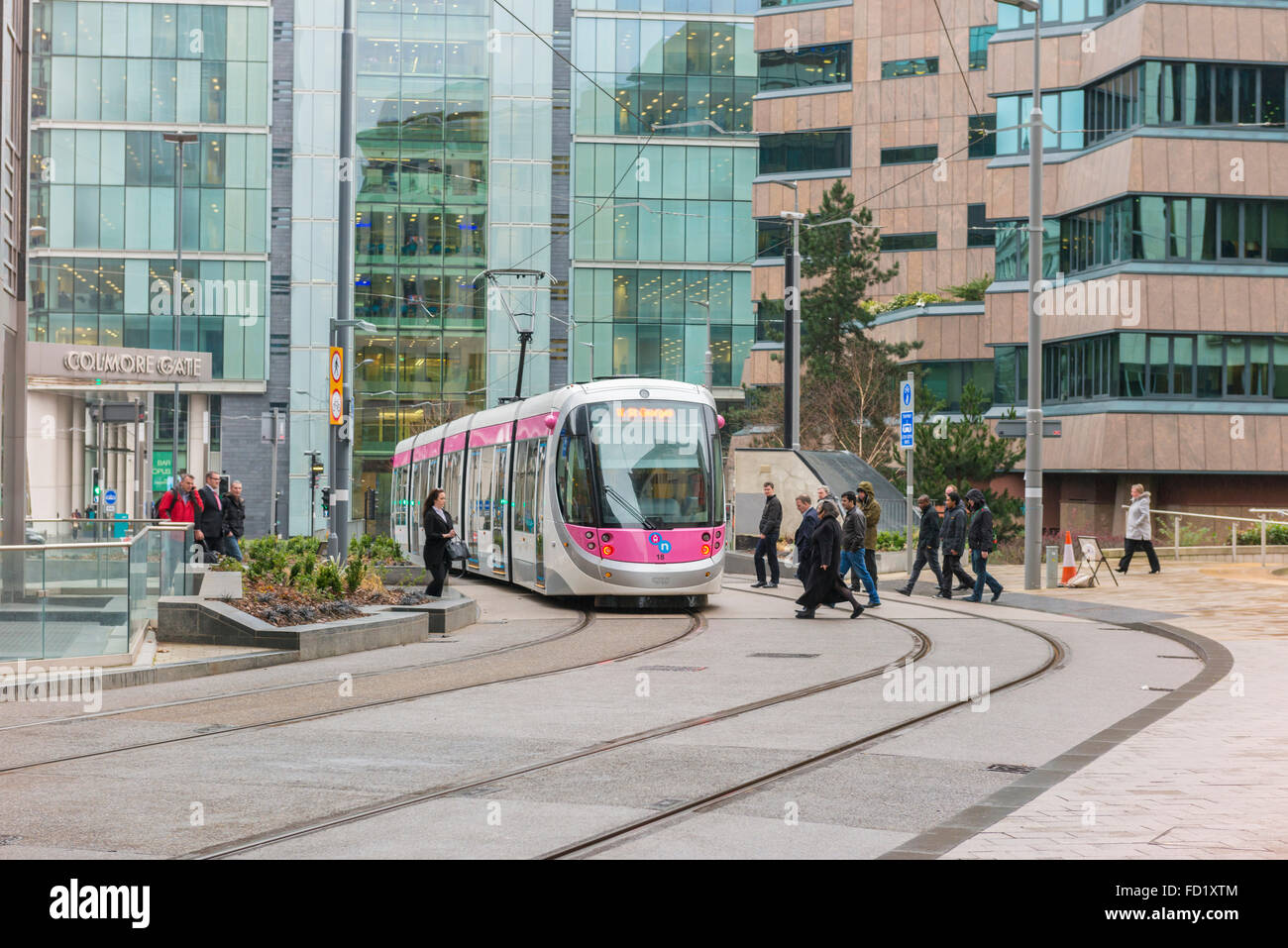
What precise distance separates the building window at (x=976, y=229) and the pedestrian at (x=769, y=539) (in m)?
36.4

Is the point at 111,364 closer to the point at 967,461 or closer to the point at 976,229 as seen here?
the point at 967,461

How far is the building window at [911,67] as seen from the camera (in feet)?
208

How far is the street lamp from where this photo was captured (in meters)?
26.5

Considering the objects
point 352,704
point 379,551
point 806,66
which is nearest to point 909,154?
point 806,66

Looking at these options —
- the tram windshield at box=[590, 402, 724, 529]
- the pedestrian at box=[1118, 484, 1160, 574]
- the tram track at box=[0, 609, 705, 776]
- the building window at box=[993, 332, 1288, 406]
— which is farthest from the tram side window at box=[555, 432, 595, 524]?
the building window at box=[993, 332, 1288, 406]

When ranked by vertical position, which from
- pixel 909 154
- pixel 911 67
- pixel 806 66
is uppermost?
pixel 806 66

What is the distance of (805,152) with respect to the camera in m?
64.6

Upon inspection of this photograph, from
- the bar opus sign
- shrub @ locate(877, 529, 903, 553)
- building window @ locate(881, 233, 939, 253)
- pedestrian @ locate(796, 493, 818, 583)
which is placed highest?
building window @ locate(881, 233, 939, 253)

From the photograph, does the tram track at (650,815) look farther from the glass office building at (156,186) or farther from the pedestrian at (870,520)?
the glass office building at (156,186)

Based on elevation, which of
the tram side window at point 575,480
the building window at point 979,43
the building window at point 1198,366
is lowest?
the tram side window at point 575,480

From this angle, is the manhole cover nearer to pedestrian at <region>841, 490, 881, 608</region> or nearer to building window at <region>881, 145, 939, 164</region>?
pedestrian at <region>841, 490, 881, 608</region>

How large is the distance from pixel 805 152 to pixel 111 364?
1548 inches

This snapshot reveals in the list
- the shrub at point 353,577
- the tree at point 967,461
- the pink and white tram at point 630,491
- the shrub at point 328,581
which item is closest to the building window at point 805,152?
the tree at point 967,461

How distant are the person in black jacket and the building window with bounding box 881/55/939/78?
46.3m
